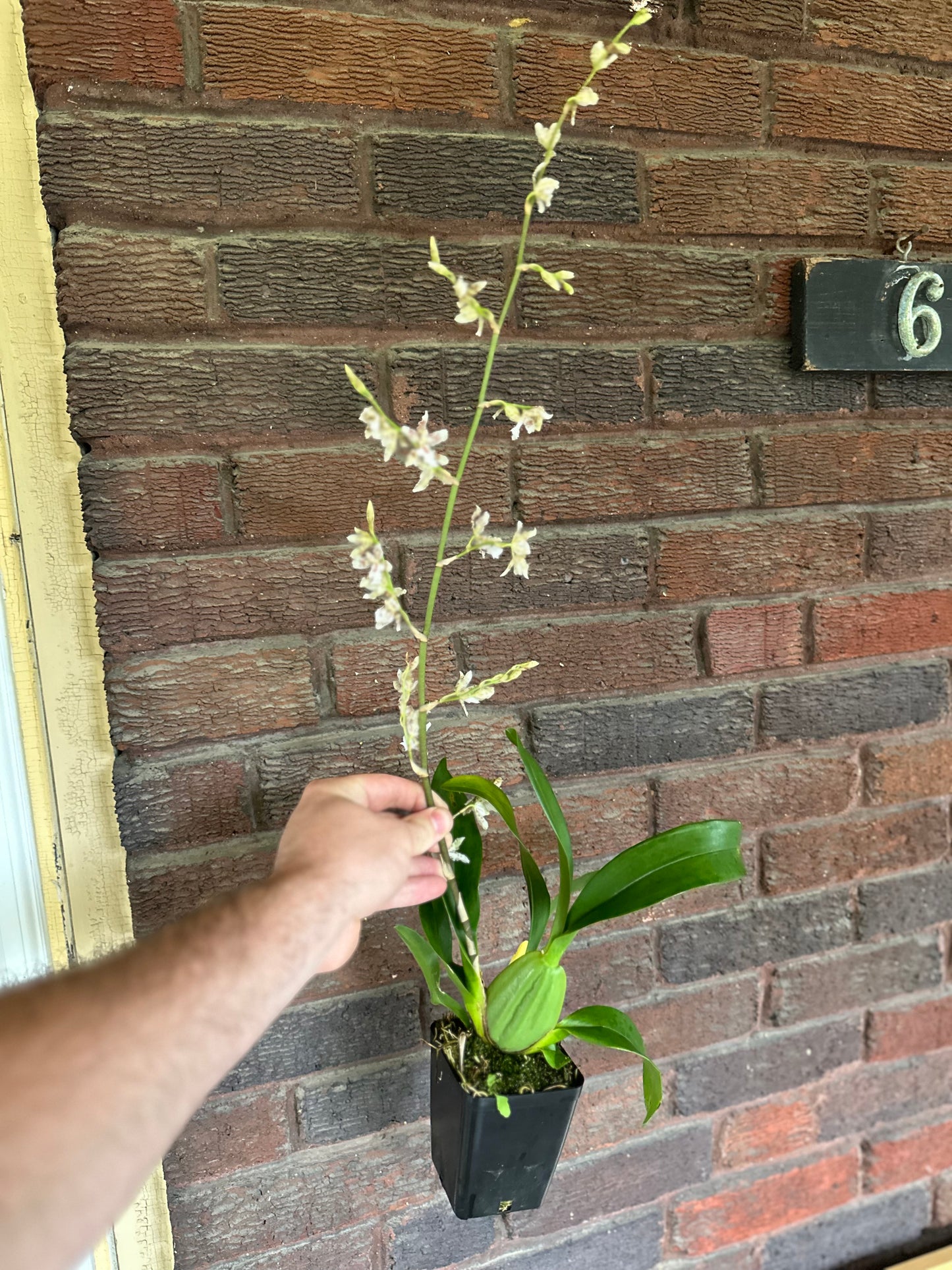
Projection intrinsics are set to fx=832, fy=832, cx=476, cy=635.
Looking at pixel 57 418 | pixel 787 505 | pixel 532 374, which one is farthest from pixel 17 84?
pixel 787 505

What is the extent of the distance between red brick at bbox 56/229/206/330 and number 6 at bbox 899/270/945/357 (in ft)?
2.52

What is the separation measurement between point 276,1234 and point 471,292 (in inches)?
38.0

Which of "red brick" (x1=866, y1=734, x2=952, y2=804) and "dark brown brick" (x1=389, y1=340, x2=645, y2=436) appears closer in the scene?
"dark brown brick" (x1=389, y1=340, x2=645, y2=436)

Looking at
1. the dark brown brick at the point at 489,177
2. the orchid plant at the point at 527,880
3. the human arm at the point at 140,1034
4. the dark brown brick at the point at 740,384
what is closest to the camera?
the human arm at the point at 140,1034

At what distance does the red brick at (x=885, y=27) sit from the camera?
0.92 m

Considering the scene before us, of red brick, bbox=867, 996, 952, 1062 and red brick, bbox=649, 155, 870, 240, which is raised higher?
red brick, bbox=649, 155, 870, 240

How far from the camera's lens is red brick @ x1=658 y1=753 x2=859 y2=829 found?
985 mm

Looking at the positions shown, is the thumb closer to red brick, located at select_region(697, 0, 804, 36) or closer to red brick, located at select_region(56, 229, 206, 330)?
red brick, located at select_region(56, 229, 206, 330)

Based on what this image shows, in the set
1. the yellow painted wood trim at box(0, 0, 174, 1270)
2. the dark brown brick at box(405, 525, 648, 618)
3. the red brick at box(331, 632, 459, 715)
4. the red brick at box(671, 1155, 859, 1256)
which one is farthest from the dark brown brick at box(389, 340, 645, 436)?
the red brick at box(671, 1155, 859, 1256)

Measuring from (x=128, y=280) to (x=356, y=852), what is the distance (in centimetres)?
55

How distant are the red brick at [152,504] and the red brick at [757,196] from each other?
56cm

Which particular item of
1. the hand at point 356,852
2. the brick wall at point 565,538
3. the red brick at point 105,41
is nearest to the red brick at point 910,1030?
the brick wall at point 565,538

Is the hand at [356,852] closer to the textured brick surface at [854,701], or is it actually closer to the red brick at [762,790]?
the red brick at [762,790]

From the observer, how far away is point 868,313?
955mm
